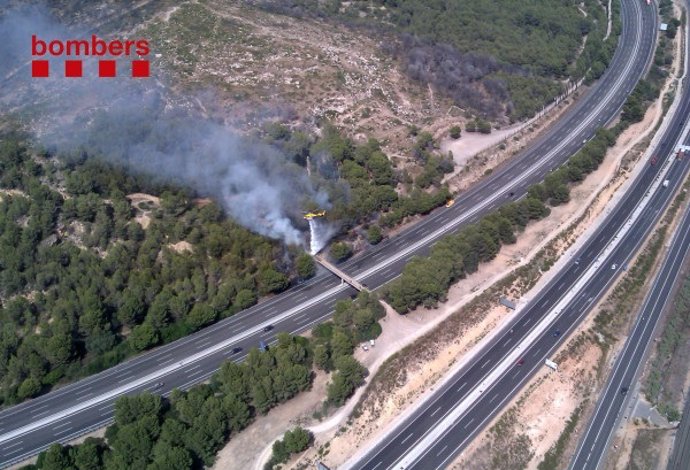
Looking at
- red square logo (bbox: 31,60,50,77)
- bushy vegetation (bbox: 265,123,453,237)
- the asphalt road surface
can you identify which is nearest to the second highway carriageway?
bushy vegetation (bbox: 265,123,453,237)

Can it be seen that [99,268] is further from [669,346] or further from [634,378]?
[669,346]

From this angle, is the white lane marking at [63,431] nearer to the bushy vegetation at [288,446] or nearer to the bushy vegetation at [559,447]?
the bushy vegetation at [288,446]

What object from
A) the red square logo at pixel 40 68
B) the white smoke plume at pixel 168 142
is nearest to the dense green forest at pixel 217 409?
the white smoke plume at pixel 168 142

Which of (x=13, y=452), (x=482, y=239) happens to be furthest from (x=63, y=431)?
(x=482, y=239)

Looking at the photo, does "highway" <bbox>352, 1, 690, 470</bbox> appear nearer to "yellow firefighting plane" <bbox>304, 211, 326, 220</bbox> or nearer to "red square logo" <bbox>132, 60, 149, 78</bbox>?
"yellow firefighting plane" <bbox>304, 211, 326, 220</bbox>

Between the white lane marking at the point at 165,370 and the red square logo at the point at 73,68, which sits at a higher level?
the red square logo at the point at 73,68

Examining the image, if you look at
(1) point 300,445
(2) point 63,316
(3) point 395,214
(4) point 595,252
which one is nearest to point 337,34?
(3) point 395,214

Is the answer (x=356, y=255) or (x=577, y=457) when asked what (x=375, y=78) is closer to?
(x=356, y=255)

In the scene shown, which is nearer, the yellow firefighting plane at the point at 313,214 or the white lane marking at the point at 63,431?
the white lane marking at the point at 63,431
